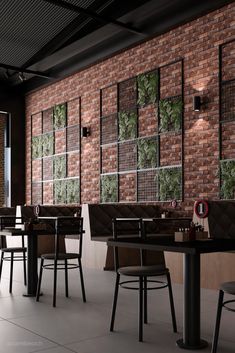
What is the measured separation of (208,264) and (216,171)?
189cm

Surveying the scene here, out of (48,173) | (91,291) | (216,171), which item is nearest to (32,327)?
(91,291)

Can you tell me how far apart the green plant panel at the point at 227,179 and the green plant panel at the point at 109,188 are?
271 centimetres

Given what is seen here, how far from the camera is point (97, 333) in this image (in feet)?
11.6

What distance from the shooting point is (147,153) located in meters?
8.41

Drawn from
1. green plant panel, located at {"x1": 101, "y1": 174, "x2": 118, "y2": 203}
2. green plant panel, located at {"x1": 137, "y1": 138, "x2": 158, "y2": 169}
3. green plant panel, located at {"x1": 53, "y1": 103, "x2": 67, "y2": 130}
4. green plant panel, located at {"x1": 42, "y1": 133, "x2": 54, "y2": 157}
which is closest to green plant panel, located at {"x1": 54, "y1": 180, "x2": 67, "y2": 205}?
green plant panel, located at {"x1": 42, "y1": 133, "x2": 54, "y2": 157}

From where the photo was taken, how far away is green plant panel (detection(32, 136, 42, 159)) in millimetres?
11633

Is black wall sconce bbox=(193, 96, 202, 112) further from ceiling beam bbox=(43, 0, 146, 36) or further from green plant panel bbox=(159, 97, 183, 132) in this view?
ceiling beam bbox=(43, 0, 146, 36)

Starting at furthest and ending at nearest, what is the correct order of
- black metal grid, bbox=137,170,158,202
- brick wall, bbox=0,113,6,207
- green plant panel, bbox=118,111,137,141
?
brick wall, bbox=0,113,6,207 < green plant panel, bbox=118,111,137,141 < black metal grid, bbox=137,170,158,202

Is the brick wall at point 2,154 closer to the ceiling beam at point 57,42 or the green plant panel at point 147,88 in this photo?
the ceiling beam at point 57,42

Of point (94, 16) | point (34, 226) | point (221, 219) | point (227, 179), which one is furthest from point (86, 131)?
point (34, 226)

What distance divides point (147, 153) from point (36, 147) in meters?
4.31

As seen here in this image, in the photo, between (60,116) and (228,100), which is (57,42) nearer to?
(60,116)

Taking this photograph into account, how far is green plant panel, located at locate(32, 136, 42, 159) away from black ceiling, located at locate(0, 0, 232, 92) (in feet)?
5.03

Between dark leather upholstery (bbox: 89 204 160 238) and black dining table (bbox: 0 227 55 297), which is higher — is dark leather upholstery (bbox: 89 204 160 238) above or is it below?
above
